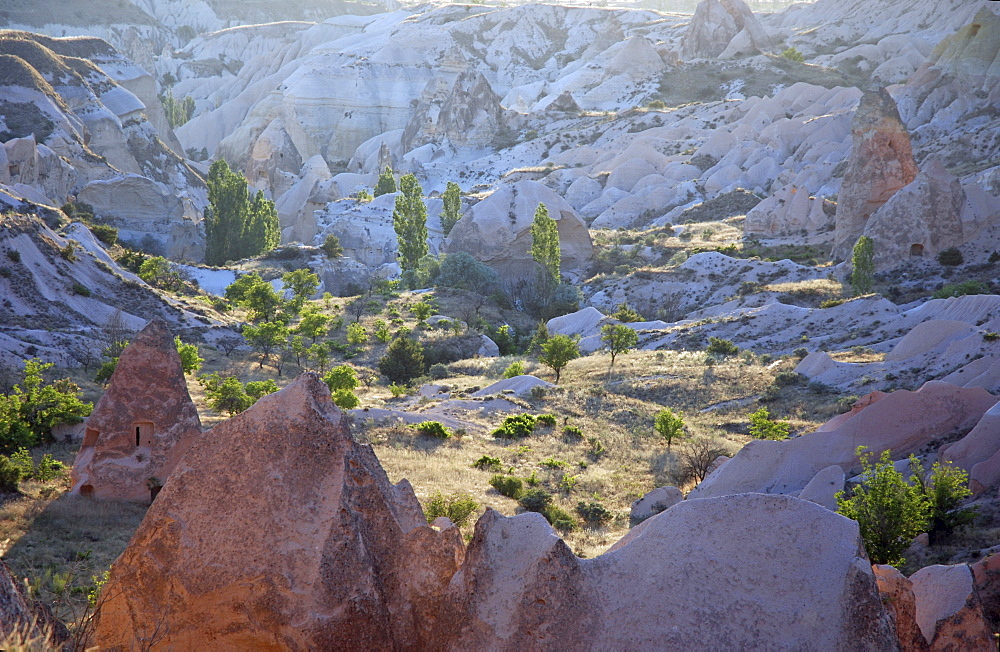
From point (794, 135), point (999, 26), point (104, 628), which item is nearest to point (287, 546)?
point (104, 628)

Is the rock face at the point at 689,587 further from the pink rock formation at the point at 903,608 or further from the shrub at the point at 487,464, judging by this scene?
the shrub at the point at 487,464

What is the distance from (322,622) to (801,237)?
4995cm

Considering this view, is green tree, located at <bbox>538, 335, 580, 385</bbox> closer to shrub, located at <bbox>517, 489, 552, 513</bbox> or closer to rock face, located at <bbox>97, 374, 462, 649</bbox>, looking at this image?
shrub, located at <bbox>517, 489, 552, 513</bbox>

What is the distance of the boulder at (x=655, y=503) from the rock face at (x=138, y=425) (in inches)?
322

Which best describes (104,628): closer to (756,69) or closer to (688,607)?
(688,607)

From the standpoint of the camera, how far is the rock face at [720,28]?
112 metres

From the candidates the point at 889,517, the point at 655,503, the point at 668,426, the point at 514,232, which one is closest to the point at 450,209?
the point at 514,232

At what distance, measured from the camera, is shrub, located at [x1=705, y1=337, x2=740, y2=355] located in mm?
31284

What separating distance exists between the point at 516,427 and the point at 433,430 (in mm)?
2442

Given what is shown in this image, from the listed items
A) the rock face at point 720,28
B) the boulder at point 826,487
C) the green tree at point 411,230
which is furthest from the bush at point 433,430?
the rock face at point 720,28

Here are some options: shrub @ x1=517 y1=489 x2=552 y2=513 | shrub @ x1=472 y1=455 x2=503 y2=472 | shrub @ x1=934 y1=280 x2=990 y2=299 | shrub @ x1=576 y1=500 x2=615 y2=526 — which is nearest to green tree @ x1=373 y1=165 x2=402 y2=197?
shrub @ x1=934 y1=280 x2=990 y2=299

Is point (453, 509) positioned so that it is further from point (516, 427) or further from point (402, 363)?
point (402, 363)

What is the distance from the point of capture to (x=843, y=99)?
76.1 m

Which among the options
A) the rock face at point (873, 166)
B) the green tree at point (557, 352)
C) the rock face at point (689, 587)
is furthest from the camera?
the rock face at point (873, 166)
